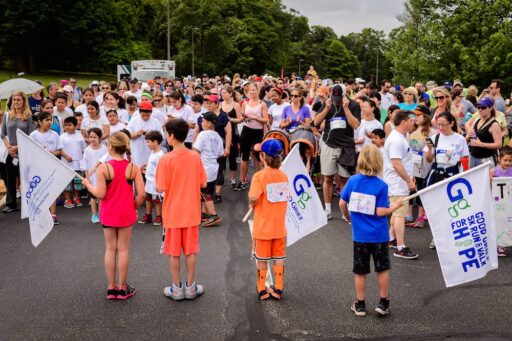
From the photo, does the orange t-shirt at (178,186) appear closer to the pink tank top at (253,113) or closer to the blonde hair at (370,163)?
the blonde hair at (370,163)

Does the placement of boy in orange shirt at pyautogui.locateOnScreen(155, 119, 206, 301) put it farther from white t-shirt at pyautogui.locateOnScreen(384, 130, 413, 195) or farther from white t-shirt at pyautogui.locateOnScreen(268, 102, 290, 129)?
white t-shirt at pyautogui.locateOnScreen(268, 102, 290, 129)

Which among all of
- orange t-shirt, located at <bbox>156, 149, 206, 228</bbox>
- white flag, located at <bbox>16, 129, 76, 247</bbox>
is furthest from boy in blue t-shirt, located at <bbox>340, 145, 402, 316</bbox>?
white flag, located at <bbox>16, 129, 76, 247</bbox>

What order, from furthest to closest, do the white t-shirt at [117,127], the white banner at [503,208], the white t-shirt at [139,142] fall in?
the white t-shirt at [117,127]
the white t-shirt at [139,142]
the white banner at [503,208]

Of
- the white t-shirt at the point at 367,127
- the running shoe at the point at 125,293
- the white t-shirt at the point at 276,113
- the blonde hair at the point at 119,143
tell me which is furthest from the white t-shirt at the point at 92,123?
the running shoe at the point at 125,293

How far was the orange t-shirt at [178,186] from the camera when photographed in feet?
19.5

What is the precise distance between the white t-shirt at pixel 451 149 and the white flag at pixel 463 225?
2222 millimetres

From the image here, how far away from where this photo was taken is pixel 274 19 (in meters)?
87.2

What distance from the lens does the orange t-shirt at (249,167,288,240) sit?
5906 mm

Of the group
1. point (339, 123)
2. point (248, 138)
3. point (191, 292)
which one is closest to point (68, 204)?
point (248, 138)

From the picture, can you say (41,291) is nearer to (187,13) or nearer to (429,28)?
(429,28)

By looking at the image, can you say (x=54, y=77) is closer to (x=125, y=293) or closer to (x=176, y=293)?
(x=125, y=293)

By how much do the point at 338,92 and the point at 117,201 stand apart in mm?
4523

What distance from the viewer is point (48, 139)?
33.3 feet

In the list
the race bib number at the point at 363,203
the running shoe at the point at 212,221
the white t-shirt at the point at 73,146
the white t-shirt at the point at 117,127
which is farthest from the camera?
the white t-shirt at the point at 117,127
